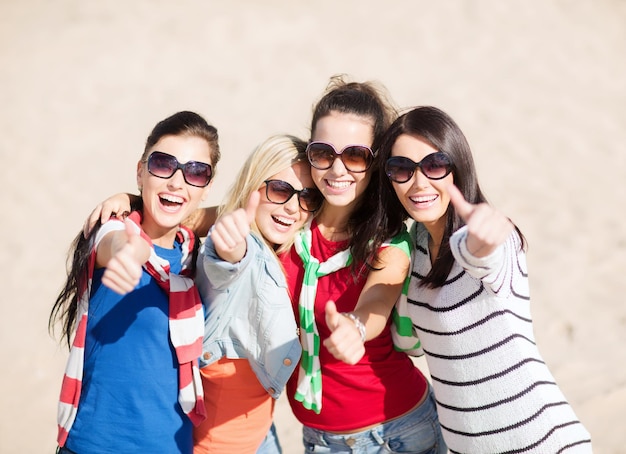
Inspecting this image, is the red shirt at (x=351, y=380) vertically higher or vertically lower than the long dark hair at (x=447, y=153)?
lower

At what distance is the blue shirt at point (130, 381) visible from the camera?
2.19 m

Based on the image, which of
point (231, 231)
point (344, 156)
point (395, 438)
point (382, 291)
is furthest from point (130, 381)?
point (344, 156)

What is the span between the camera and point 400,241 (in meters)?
2.55

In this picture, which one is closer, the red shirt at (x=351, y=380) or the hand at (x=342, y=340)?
the hand at (x=342, y=340)

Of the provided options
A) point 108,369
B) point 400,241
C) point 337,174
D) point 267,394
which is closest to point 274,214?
point 337,174

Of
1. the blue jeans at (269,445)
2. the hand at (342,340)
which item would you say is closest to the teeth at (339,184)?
the hand at (342,340)

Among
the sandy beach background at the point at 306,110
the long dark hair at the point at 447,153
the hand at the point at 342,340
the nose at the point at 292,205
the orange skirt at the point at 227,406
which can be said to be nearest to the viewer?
the hand at the point at 342,340

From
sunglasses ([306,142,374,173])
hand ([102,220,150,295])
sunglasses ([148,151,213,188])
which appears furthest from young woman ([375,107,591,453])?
hand ([102,220,150,295])

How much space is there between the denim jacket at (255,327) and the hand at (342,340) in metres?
0.38

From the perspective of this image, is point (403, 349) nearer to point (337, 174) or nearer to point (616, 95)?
Result: point (337, 174)

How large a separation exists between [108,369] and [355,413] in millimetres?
1043

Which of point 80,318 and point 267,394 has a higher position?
point 80,318

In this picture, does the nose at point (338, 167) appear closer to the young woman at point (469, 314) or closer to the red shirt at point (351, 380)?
the young woman at point (469, 314)

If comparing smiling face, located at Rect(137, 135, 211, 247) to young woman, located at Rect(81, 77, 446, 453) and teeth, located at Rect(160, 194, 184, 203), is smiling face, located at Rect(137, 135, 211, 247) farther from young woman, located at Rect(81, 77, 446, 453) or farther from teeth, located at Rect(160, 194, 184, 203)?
young woman, located at Rect(81, 77, 446, 453)
